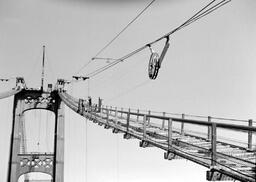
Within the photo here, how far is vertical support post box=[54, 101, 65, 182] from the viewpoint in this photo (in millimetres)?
24312

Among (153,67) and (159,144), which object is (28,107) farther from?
(159,144)

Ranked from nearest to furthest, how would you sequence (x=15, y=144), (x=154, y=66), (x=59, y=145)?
1. (x=154, y=66)
2. (x=15, y=144)
3. (x=59, y=145)

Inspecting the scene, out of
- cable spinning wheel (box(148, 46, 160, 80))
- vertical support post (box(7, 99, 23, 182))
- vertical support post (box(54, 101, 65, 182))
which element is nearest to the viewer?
cable spinning wheel (box(148, 46, 160, 80))

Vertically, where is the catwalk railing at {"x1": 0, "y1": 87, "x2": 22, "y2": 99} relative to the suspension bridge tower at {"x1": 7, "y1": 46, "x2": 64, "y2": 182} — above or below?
above

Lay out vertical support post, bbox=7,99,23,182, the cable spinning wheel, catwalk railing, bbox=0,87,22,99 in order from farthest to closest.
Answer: catwalk railing, bbox=0,87,22,99 < vertical support post, bbox=7,99,23,182 < the cable spinning wheel

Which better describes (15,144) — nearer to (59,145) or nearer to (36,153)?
(36,153)

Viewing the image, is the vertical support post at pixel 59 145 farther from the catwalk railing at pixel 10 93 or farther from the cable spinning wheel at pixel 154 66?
the cable spinning wheel at pixel 154 66

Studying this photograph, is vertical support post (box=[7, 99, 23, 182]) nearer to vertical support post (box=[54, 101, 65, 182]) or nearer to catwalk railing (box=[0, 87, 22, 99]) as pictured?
catwalk railing (box=[0, 87, 22, 99])

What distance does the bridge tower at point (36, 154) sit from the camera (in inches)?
960

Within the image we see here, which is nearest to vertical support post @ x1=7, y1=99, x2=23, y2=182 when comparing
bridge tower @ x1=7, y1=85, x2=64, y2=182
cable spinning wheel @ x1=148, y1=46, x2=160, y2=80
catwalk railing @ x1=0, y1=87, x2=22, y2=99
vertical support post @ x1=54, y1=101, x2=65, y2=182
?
bridge tower @ x1=7, y1=85, x2=64, y2=182

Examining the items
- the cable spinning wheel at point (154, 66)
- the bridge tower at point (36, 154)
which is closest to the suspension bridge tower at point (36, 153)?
the bridge tower at point (36, 154)

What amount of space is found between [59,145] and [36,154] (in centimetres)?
165

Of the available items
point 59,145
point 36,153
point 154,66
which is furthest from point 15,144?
point 154,66

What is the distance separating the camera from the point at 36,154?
24922mm
